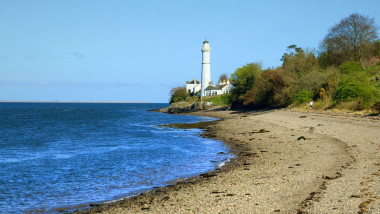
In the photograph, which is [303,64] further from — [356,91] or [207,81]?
[207,81]

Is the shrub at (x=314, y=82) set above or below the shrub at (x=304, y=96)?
above

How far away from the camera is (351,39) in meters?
59.5

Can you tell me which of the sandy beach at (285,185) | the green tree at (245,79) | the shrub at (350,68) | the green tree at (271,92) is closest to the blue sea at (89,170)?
the sandy beach at (285,185)

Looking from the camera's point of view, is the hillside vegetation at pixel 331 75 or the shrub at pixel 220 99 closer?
the hillside vegetation at pixel 331 75

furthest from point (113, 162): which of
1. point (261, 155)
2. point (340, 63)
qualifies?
point (340, 63)

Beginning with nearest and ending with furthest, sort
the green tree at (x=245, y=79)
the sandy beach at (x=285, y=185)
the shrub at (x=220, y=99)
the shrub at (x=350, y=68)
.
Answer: the sandy beach at (x=285, y=185)
the shrub at (x=350, y=68)
the green tree at (x=245, y=79)
the shrub at (x=220, y=99)

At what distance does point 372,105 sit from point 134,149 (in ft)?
78.5

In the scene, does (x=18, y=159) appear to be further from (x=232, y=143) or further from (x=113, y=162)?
(x=232, y=143)

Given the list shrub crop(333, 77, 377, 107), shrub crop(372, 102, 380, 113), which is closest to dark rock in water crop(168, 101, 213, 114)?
shrub crop(333, 77, 377, 107)

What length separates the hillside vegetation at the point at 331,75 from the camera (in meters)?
43.4

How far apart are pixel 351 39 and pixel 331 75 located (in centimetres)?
1364

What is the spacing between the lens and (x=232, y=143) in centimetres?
2848

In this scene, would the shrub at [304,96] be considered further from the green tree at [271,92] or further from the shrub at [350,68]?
the shrub at [350,68]

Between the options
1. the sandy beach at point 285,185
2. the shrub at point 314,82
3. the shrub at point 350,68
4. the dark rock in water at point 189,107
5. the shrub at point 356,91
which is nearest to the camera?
the sandy beach at point 285,185
